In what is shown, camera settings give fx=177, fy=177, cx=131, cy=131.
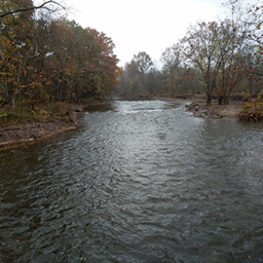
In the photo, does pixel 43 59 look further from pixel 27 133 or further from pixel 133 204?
pixel 133 204

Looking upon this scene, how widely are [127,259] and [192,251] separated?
4.21 feet

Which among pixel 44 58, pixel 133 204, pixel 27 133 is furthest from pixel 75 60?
pixel 133 204

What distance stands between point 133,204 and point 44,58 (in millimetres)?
19776

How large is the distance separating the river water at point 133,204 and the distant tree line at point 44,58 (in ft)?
13.9

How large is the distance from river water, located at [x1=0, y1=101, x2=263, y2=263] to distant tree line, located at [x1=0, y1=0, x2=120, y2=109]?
424cm

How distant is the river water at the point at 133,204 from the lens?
353 centimetres

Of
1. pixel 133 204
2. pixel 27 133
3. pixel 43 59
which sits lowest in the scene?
pixel 133 204

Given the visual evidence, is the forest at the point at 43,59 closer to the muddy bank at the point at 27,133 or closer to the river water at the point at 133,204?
the muddy bank at the point at 27,133

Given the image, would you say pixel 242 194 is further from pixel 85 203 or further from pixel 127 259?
pixel 85 203

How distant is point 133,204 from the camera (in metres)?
5.03

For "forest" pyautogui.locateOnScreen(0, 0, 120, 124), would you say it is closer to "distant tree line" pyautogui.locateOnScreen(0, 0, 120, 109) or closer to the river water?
"distant tree line" pyautogui.locateOnScreen(0, 0, 120, 109)

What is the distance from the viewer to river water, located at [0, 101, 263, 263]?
3531 millimetres

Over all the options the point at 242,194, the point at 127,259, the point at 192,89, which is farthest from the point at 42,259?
the point at 192,89

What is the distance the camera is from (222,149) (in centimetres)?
922
